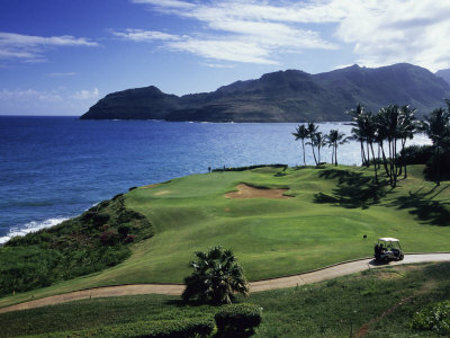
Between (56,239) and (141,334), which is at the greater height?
(141,334)

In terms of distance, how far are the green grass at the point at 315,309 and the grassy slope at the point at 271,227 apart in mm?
4586

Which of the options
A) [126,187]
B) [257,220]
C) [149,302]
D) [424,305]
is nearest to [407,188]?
[257,220]

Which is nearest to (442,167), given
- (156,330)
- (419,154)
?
(419,154)

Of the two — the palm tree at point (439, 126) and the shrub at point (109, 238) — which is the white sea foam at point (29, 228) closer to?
the shrub at point (109, 238)

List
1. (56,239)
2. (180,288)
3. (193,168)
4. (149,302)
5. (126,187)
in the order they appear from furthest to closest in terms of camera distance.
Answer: (193,168) < (126,187) < (56,239) < (180,288) < (149,302)

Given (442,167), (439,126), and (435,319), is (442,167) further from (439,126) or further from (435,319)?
(435,319)

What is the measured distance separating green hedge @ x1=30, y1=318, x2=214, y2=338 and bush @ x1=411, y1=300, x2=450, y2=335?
9.29 metres

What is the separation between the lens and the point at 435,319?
1462 centimetres

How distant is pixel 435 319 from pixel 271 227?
2307 centimetres

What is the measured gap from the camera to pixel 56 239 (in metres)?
43.3

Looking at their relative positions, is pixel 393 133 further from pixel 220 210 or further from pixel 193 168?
pixel 193 168

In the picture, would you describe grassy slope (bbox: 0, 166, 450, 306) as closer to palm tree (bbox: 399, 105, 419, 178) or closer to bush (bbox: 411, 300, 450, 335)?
palm tree (bbox: 399, 105, 419, 178)

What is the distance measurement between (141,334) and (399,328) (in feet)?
37.6

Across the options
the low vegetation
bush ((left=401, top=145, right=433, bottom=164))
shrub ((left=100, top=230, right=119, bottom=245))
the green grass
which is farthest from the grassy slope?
bush ((left=401, top=145, right=433, bottom=164))
